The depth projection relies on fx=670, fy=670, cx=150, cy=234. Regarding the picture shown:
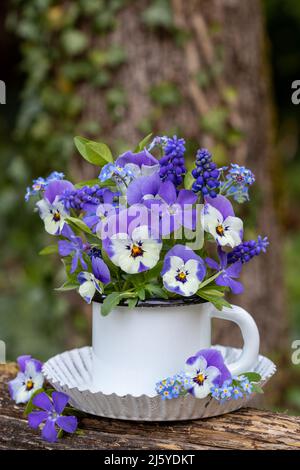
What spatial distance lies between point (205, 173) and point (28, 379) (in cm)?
49

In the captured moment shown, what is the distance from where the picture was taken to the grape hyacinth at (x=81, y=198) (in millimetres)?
1055

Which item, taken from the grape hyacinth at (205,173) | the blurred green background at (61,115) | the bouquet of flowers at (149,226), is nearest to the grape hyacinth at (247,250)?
the bouquet of flowers at (149,226)

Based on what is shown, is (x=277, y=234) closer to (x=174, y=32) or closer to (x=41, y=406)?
(x=174, y=32)

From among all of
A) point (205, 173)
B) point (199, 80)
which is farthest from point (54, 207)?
point (199, 80)

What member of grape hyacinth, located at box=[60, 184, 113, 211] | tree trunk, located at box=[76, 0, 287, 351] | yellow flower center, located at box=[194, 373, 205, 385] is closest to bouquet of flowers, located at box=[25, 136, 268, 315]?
grape hyacinth, located at box=[60, 184, 113, 211]

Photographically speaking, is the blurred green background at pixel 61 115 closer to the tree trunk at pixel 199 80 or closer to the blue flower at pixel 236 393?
the tree trunk at pixel 199 80

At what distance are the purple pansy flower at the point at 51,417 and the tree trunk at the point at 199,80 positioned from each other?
1.46 m

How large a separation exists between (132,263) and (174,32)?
1.57 meters

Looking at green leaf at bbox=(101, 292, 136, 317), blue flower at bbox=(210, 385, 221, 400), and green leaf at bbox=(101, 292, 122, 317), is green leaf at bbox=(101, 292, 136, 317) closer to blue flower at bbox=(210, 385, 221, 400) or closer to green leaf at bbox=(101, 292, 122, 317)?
green leaf at bbox=(101, 292, 122, 317)

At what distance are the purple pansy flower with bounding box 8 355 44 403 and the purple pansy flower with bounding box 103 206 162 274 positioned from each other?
29 centimetres

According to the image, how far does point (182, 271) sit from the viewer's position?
1020 mm

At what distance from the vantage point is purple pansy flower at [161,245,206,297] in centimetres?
101

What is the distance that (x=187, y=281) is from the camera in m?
Result: 1.02
